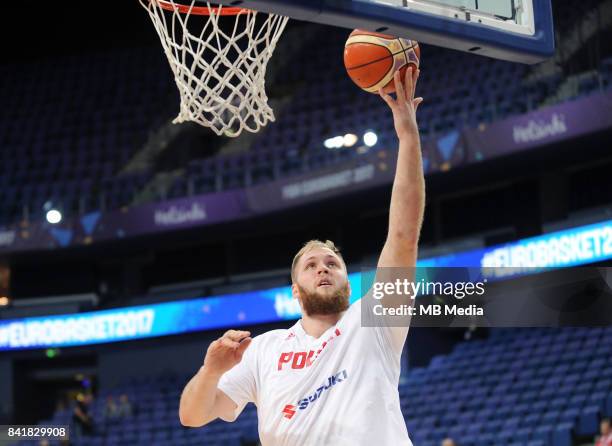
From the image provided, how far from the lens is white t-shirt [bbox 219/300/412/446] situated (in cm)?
278

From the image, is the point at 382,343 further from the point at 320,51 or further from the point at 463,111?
the point at 320,51

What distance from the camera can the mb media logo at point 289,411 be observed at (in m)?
2.89

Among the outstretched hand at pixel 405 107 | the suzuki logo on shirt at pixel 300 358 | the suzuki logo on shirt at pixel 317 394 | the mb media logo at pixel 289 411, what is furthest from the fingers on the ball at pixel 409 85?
the mb media logo at pixel 289 411

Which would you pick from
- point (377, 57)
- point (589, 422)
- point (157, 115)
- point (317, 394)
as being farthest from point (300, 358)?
point (157, 115)

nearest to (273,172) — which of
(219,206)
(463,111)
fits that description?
(219,206)

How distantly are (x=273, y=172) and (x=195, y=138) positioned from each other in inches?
161

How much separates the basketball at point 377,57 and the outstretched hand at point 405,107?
2.04ft

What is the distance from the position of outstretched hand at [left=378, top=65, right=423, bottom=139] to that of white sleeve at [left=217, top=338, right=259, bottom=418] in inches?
34.3

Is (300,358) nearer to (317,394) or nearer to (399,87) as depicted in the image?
(317,394)

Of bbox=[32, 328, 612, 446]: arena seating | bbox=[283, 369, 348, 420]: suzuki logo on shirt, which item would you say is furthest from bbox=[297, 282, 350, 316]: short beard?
bbox=[32, 328, 612, 446]: arena seating

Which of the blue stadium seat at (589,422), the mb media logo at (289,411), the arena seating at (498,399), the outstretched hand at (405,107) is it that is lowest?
the mb media logo at (289,411)

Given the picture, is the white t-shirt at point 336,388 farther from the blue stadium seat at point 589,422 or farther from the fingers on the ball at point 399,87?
the blue stadium seat at point 589,422

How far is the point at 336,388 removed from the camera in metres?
2.85

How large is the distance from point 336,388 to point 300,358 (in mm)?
181
